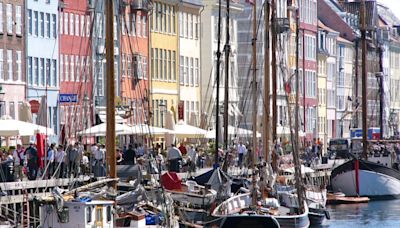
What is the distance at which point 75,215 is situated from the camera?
144 feet

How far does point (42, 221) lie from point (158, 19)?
6947cm

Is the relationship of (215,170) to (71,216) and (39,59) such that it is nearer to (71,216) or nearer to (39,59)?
(71,216)

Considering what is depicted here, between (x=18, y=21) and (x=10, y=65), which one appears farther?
(x=18, y=21)

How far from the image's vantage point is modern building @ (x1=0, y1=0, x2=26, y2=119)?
90562mm

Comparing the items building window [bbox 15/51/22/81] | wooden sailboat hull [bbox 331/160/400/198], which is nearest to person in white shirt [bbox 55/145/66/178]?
building window [bbox 15/51/22/81]

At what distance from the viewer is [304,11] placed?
15225 cm

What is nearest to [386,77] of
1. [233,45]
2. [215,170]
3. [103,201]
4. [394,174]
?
[233,45]

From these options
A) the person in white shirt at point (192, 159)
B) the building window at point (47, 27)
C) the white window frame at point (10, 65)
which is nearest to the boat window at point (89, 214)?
the person in white shirt at point (192, 159)

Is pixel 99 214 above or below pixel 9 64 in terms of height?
below

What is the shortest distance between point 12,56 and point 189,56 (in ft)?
94.9

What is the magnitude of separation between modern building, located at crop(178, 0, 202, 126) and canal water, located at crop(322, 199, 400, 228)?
2759 centimetres

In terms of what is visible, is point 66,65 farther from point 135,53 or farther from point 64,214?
point 64,214

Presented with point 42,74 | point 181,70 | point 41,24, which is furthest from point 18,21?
point 181,70

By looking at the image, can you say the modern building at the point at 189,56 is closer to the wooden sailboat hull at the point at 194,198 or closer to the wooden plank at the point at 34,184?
the wooden sailboat hull at the point at 194,198
